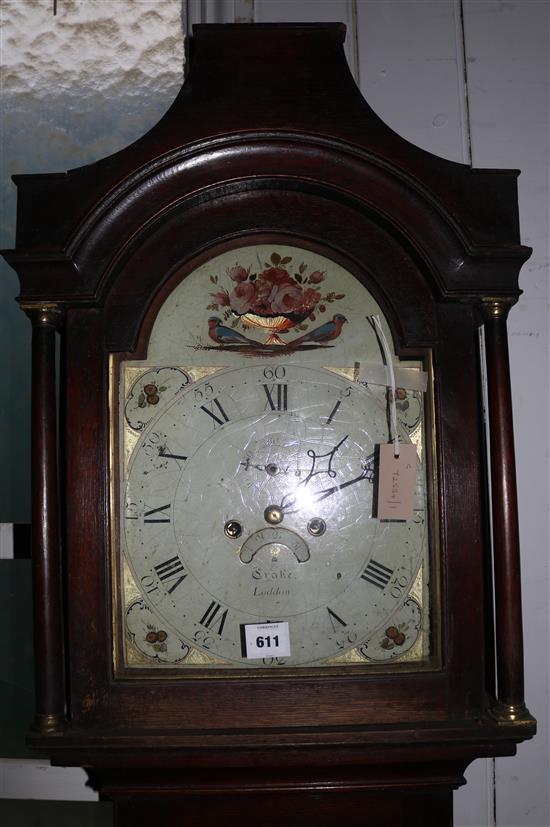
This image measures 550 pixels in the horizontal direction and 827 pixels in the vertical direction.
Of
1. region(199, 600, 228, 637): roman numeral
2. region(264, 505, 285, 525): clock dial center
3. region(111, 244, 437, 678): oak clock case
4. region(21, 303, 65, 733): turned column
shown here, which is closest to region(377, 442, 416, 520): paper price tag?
region(111, 244, 437, 678): oak clock case

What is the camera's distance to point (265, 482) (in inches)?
40.7

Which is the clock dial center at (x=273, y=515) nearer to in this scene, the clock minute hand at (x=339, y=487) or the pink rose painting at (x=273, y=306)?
the clock minute hand at (x=339, y=487)

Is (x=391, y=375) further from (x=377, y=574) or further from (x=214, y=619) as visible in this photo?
(x=214, y=619)

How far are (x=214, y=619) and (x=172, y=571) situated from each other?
0.08m

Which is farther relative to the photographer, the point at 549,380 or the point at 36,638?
the point at 549,380

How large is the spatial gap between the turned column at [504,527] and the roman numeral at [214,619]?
0.34 metres

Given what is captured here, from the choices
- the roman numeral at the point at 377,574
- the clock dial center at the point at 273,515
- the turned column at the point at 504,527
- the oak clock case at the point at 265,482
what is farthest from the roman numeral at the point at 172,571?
the turned column at the point at 504,527

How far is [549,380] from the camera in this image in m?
1.40

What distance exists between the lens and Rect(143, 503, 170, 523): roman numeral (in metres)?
1.02

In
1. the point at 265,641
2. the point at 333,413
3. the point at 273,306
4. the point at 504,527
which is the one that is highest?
the point at 273,306

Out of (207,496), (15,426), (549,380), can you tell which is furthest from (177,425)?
(549,380)

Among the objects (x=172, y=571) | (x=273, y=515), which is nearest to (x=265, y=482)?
(x=273, y=515)

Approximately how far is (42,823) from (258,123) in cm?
120

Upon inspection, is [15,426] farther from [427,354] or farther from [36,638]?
[427,354]
